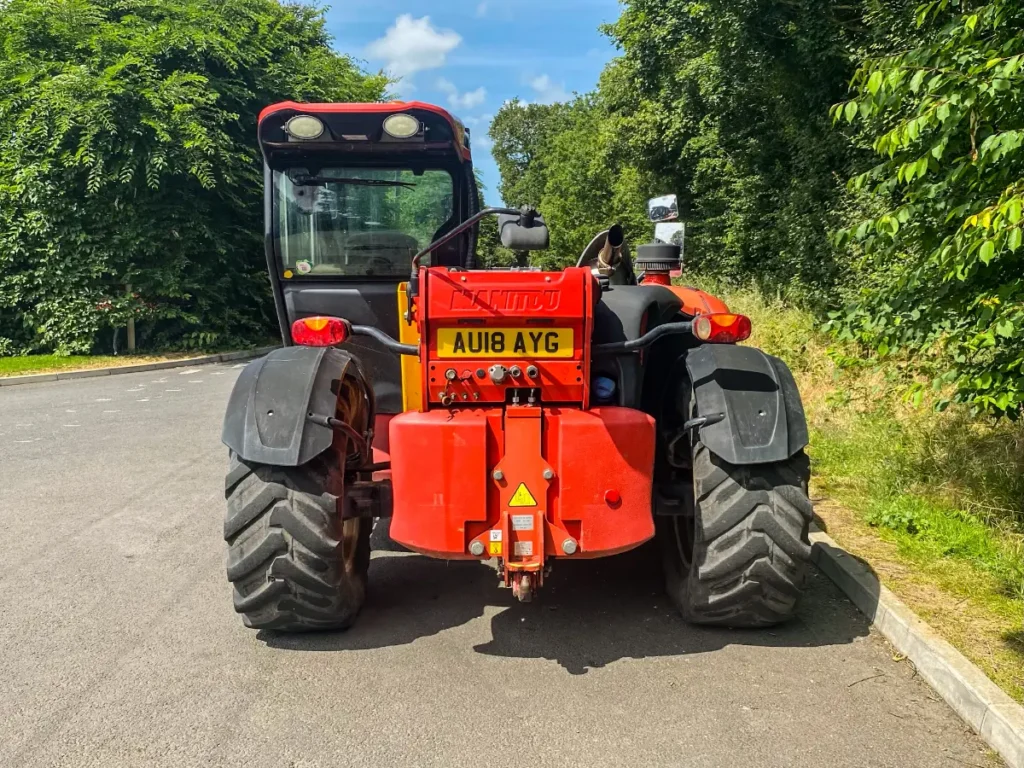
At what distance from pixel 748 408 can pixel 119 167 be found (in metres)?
15.6

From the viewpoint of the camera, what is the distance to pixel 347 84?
22.1 meters

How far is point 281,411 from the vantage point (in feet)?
12.0

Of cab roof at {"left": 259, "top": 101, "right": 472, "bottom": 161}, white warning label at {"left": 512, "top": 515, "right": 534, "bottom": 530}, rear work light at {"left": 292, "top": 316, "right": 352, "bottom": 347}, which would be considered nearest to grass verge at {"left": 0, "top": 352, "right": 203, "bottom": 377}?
cab roof at {"left": 259, "top": 101, "right": 472, "bottom": 161}

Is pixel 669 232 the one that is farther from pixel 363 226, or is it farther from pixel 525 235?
pixel 525 235

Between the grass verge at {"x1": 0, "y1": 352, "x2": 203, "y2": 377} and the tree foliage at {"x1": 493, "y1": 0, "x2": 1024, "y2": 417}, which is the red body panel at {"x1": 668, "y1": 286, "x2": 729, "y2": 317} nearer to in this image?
the tree foliage at {"x1": 493, "y1": 0, "x2": 1024, "y2": 417}

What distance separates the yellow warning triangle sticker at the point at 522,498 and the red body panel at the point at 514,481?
0.6 inches

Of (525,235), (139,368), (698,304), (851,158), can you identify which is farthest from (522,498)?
(139,368)

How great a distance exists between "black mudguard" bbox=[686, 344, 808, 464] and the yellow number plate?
0.67m

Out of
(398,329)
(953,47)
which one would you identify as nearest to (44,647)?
(398,329)

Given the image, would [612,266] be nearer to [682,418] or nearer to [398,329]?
[682,418]

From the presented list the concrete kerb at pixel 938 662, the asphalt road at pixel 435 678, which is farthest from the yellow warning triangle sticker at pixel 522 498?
the concrete kerb at pixel 938 662

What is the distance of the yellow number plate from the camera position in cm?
367

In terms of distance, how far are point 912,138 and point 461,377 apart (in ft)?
7.09

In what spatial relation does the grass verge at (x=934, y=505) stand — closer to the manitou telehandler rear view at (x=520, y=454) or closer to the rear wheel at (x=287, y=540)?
the manitou telehandler rear view at (x=520, y=454)
